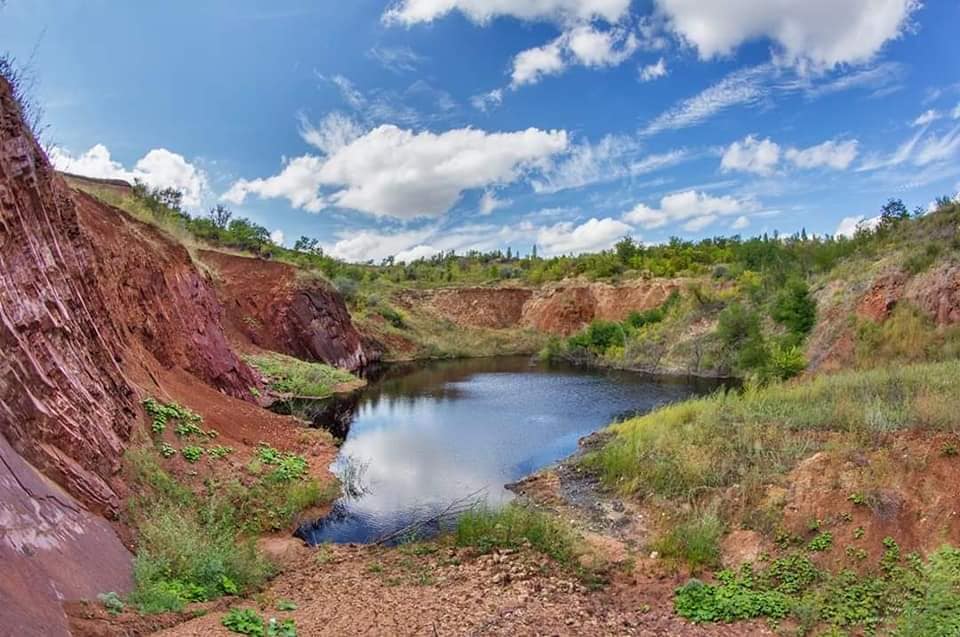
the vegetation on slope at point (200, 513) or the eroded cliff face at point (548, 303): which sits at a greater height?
the eroded cliff face at point (548, 303)

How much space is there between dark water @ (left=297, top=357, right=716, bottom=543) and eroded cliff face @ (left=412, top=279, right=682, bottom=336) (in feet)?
80.9

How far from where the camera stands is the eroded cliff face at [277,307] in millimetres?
32562

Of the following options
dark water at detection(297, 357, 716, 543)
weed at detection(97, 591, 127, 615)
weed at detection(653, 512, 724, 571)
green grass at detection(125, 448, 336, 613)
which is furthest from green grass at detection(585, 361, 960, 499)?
weed at detection(97, 591, 127, 615)

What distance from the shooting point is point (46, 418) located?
8148mm

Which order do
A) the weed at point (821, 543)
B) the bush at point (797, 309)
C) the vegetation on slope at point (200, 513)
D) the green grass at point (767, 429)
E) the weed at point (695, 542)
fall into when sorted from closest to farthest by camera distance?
the vegetation on slope at point (200, 513) < the weed at point (821, 543) < the weed at point (695, 542) < the green grass at point (767, 429) < the bush at point (797, 309)

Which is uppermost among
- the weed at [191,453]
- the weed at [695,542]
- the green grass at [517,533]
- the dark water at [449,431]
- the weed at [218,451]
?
the weed at [191,453]

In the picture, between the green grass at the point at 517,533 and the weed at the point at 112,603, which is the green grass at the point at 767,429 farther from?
the weed at the point at 112,603

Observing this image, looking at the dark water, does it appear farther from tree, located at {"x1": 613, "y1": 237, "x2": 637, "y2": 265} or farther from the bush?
tree, located at {"x1": 613, "y1": 237, "x2": 637, "y2": 265}

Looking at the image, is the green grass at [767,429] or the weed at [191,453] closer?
the green grass at [767,429]

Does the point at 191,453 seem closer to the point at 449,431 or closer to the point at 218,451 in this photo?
the point at 218,451

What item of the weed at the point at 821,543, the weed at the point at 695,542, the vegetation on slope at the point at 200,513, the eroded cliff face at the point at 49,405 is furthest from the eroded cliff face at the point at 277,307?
the weed at the point at 821,543

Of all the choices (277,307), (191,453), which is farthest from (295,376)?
(191,453)

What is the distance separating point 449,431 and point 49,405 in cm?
1345

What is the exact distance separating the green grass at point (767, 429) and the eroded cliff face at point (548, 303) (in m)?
44.5
